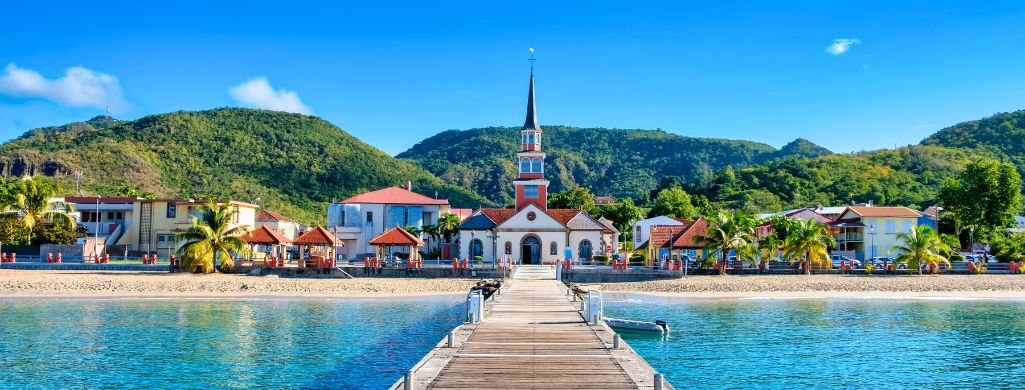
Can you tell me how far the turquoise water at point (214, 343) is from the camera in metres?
20.1

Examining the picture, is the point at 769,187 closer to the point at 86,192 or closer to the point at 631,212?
the point at 631,212

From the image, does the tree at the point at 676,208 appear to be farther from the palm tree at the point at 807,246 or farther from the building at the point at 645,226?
the palm tree at the point at 807,246

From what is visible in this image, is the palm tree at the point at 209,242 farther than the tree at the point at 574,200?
No

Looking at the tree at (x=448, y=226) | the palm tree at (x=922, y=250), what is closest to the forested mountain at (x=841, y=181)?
the palm tree at (x=922, y=250)

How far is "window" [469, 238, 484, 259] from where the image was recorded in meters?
60.9

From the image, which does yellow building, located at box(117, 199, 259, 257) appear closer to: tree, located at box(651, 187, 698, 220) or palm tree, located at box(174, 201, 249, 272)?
palm tree, located at box(174, 201, 249, 272)

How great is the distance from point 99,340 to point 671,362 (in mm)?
18343

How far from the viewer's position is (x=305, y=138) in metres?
131

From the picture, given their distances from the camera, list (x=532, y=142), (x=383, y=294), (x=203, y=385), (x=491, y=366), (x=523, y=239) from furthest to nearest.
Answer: (x=532, y=142) → (x=523, y=239) → (x=383, y=294) → (x=203, y=385) → (x=491, y=366)

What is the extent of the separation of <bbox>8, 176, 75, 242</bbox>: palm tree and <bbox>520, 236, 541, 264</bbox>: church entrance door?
3477 cm

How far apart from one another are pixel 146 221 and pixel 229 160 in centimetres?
5013

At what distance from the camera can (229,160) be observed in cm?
11688

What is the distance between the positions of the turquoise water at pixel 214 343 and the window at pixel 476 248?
69.9 ft

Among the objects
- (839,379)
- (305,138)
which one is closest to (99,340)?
(839,379)
